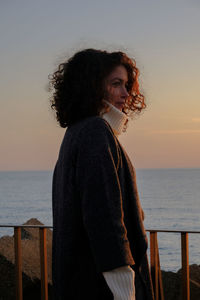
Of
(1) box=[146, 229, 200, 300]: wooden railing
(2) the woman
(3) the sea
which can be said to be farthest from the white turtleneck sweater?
(3) the sea

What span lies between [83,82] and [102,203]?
49 centimetres

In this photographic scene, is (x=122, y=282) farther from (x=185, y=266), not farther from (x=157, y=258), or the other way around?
(x=185, y=266)

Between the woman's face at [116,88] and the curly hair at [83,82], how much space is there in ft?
0.07

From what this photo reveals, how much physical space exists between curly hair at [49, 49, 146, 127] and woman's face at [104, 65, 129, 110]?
2 centimetres

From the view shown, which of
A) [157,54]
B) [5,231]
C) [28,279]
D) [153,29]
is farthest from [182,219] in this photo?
[28,279]

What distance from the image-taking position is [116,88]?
1.87 meters

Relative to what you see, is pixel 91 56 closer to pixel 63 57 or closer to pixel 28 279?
pixel 63 57

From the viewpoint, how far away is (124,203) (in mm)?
1681

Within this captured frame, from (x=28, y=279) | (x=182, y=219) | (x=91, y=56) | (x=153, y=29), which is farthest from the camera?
(x=182, y=219)

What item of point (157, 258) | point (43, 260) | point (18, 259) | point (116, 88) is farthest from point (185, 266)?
point (116, 88)

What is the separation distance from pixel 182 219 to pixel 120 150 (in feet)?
86.1

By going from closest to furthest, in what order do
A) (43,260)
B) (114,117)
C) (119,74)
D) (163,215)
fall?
(114,117)
(119,74)
(43,260)
(163,215)

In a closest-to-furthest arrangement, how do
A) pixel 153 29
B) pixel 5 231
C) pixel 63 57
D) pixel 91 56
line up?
pixel 91 56
pixel 63 57
pixel 153 29
pixel 5 231

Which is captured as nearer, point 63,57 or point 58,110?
point 58,110
